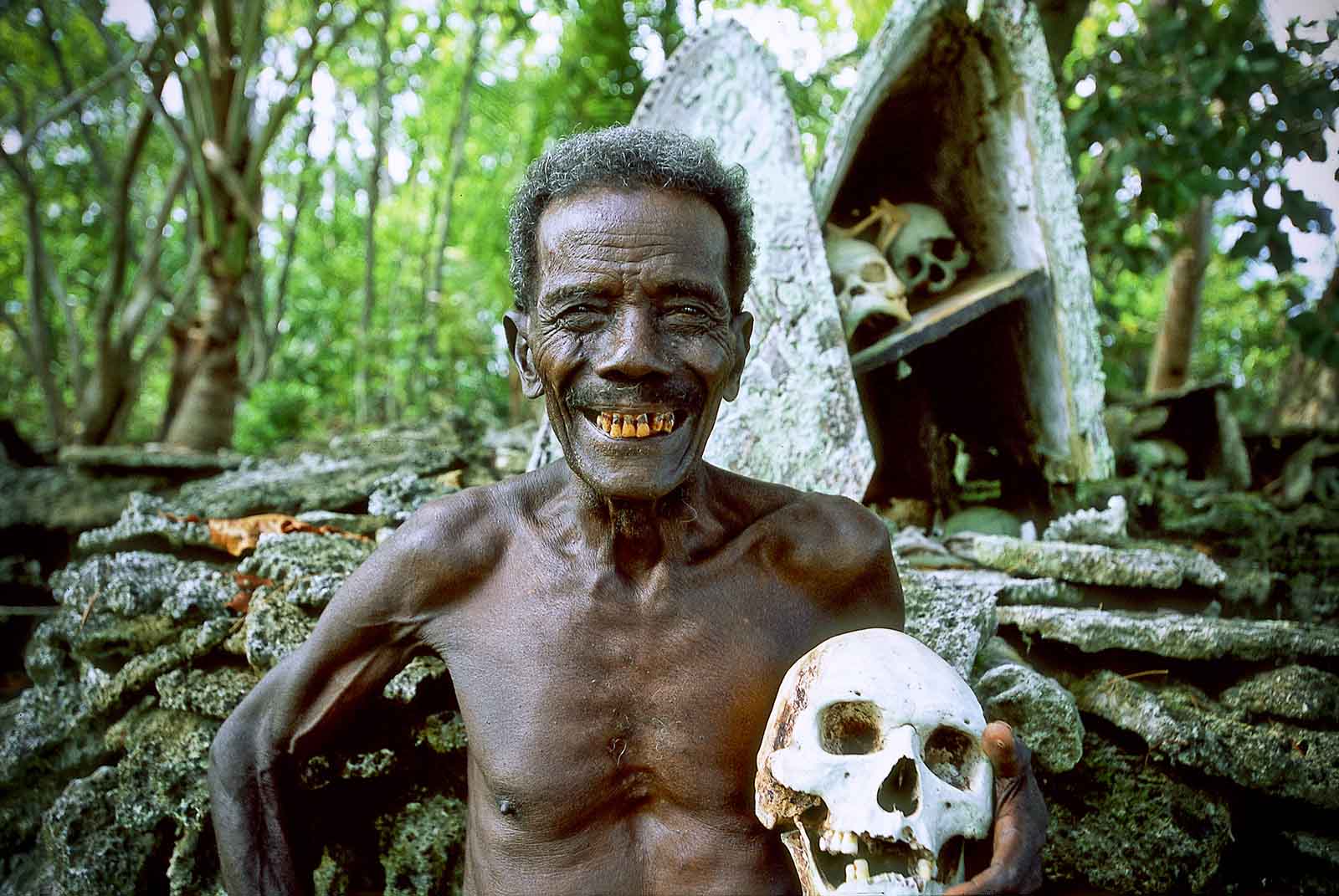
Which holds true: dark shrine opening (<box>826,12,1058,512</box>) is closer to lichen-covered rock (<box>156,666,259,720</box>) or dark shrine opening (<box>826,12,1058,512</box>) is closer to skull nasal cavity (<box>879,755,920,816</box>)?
skull nasal cavity (<box>879,755,920,816</box>)

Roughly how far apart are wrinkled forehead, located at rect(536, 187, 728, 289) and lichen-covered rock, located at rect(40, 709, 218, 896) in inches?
65.1

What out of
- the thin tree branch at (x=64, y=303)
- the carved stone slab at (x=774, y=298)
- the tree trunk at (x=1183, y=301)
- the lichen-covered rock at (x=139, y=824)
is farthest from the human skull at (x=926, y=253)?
the thin tree branch at (x=64, y=303)

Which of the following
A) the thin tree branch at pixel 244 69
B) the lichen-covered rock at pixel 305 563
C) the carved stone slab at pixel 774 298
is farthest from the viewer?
the thin tree branch at pixel 244 69

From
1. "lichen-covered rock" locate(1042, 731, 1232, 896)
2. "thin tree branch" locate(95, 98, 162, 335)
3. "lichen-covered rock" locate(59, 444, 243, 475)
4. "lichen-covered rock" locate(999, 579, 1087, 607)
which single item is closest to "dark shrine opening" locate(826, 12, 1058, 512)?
"lichen-covered rock" locate(999, 579, 1087, 607)

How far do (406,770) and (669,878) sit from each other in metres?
0.98

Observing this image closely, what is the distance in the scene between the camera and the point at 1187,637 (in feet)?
7.78

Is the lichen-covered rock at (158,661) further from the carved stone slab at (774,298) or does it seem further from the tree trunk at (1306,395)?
the tree trunk at (1306,395)

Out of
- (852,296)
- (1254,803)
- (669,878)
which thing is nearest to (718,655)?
(669,878)

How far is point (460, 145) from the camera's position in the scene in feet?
24.5

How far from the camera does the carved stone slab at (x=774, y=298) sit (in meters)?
2.86

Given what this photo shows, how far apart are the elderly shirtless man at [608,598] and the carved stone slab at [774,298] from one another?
35.6 inches

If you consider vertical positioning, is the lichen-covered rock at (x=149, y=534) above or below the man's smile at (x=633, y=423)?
below

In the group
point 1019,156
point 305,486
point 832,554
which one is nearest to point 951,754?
point 832,554

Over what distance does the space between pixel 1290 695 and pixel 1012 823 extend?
1.33 metres
